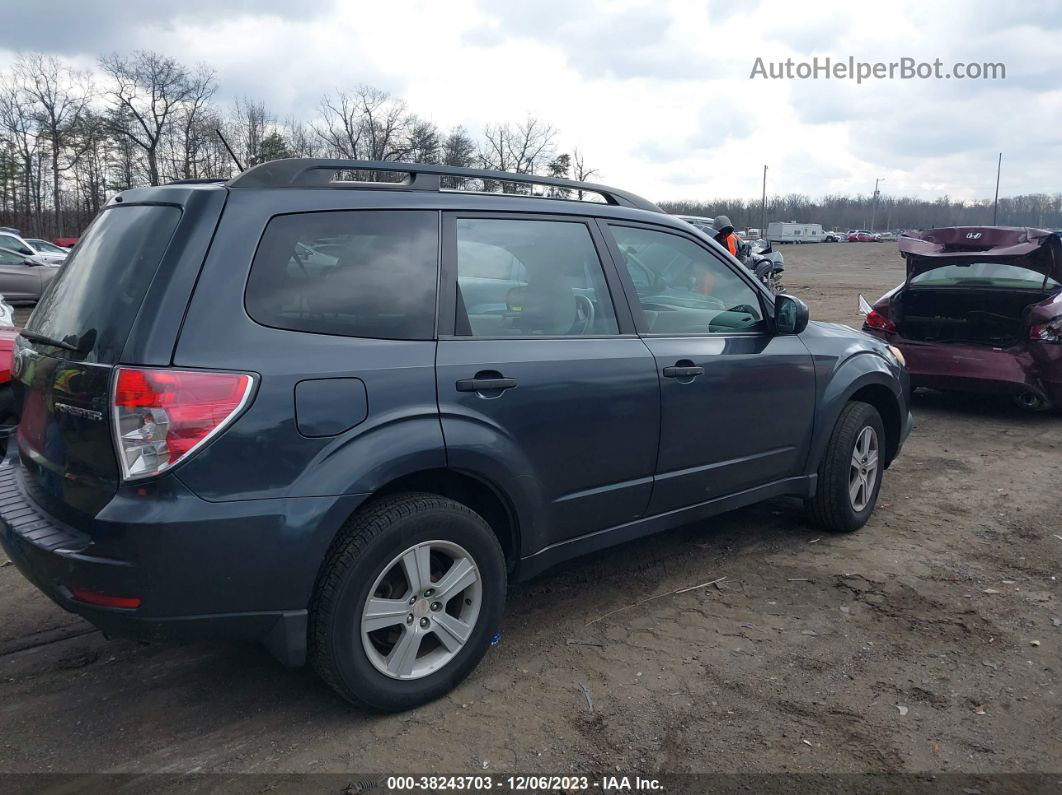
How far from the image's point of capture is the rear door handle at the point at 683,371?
3.83 m

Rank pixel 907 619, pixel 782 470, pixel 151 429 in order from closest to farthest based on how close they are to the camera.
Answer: pixel 151 429 → pixel 907 619 → pixel 782 470

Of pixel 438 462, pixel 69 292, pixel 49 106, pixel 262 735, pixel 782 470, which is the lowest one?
pixel 262 735

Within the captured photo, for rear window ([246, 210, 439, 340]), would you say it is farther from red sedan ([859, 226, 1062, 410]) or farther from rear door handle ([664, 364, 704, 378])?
red sedan ([859, 226, 1062, 410])

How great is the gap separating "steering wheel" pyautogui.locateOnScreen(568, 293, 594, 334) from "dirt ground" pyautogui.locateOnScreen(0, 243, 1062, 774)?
4.28ft

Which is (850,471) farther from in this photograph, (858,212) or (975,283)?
(858,212)

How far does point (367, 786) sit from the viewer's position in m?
2.68

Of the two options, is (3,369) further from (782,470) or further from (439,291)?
(782,470)

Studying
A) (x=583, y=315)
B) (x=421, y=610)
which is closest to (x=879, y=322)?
(x=583, y=315)

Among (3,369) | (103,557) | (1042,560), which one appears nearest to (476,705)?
(103,557)

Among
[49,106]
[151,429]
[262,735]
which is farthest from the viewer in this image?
[49,106]

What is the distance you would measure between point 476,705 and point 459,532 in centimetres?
65

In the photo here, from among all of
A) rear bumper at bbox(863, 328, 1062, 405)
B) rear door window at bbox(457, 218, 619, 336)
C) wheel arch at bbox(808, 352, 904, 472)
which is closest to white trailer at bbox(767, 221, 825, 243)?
rear bumper at bbox(863, 328, 1062, 405)

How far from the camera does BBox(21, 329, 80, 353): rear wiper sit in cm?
285

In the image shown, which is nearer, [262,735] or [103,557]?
[103,557]
